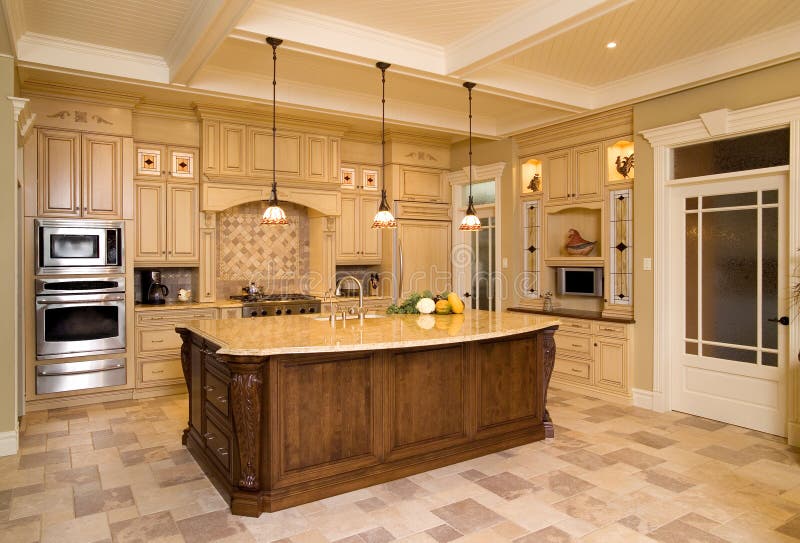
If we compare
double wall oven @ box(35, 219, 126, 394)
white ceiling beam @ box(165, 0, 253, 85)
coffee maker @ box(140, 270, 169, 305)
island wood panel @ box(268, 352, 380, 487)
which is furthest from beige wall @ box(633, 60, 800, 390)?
double wall oven @ box(35, 219, 126, 394)

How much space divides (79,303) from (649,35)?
5.32m

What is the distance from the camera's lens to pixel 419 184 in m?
7.13

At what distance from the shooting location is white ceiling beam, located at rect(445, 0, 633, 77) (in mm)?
3512

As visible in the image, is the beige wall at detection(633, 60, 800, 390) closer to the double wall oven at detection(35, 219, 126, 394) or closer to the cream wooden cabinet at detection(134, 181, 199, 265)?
the cream wooden cabinet at detection(134, 181, 199, 265)

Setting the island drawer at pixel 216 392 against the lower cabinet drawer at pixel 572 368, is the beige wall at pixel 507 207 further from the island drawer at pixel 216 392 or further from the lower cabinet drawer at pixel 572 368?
the island drawer at pixel 216 392

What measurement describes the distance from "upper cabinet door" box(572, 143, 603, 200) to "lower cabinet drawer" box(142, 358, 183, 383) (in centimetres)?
446

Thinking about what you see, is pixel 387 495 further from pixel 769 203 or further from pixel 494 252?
pixel 494 252

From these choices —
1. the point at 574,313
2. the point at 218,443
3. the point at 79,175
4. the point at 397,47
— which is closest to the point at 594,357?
the point at 574,313

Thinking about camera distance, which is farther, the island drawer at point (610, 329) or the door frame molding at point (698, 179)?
the island drawer at point (610, 329)

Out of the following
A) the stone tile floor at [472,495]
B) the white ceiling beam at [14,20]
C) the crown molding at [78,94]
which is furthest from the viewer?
the crown molding at [78,94]

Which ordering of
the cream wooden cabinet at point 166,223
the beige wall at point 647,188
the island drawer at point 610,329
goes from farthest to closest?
the cream wooden cabinet at point 166,223, the island drawer at point 610,329, the beige wall at point 647,188

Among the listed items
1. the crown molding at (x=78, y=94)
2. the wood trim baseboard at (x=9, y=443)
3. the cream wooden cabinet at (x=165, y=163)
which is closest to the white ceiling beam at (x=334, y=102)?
the crown molding at (x=78, y=94)

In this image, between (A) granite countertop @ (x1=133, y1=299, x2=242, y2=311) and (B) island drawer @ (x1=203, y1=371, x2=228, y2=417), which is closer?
(B) island drawer @ (x1=203, y1=371, x2=228, y2=417)

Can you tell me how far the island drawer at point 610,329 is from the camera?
5352 millimetres
